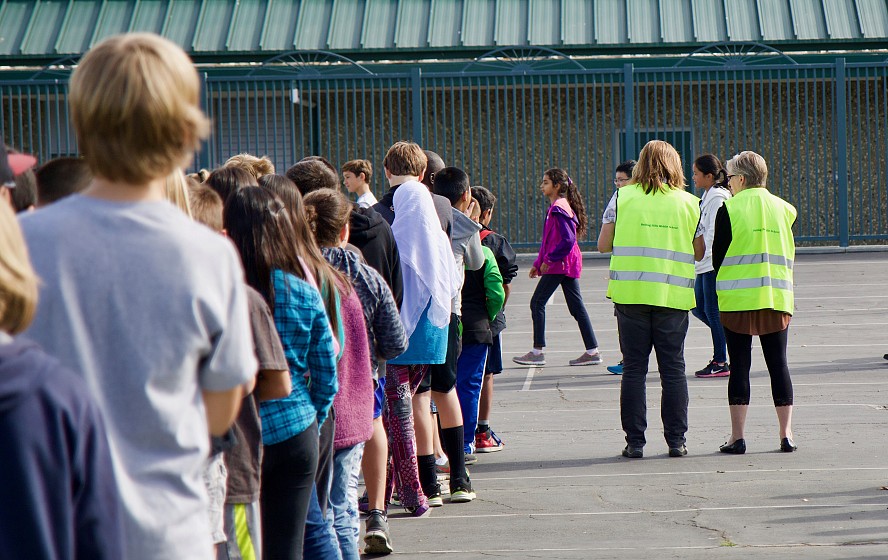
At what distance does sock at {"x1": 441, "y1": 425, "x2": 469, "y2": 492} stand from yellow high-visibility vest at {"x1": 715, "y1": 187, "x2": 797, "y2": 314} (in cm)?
217

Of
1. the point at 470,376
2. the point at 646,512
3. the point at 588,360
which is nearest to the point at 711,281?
the point at 588,360

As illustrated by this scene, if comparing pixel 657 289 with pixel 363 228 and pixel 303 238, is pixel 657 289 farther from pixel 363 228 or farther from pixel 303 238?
pixel 303 238

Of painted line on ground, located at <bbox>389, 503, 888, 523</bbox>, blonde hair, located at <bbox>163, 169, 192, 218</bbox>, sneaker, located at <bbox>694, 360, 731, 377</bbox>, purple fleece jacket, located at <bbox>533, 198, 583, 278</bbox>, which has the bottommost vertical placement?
painted line on ground, located at <bbox>389, 503, 888, 523</bbox>

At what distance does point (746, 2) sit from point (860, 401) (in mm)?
13905

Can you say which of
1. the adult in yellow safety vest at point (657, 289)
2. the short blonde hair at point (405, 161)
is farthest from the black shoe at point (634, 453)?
the short blonde hair at point (405, 161)

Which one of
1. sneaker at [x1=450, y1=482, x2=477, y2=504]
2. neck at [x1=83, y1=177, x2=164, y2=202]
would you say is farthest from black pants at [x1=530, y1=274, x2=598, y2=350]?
neck at [x1=83, y1=177, x2=164, y2=202]

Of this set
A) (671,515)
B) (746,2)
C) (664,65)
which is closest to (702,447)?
(671,515)

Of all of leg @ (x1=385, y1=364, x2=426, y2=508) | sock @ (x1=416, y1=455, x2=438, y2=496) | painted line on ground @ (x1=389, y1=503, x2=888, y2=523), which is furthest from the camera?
sock @ (x1=416, y1=455, x2=438, y2=496)

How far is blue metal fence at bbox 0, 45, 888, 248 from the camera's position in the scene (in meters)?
19.3

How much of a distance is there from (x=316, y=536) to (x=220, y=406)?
189 centimetres

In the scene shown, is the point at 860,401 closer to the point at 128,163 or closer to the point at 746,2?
the point at 128,163

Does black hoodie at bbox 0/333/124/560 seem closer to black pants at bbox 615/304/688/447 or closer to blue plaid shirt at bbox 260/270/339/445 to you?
blue plaid shirt at bbox 260/270/339/445

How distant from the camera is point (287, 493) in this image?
3857 millimetres

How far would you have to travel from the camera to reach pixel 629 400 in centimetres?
750
